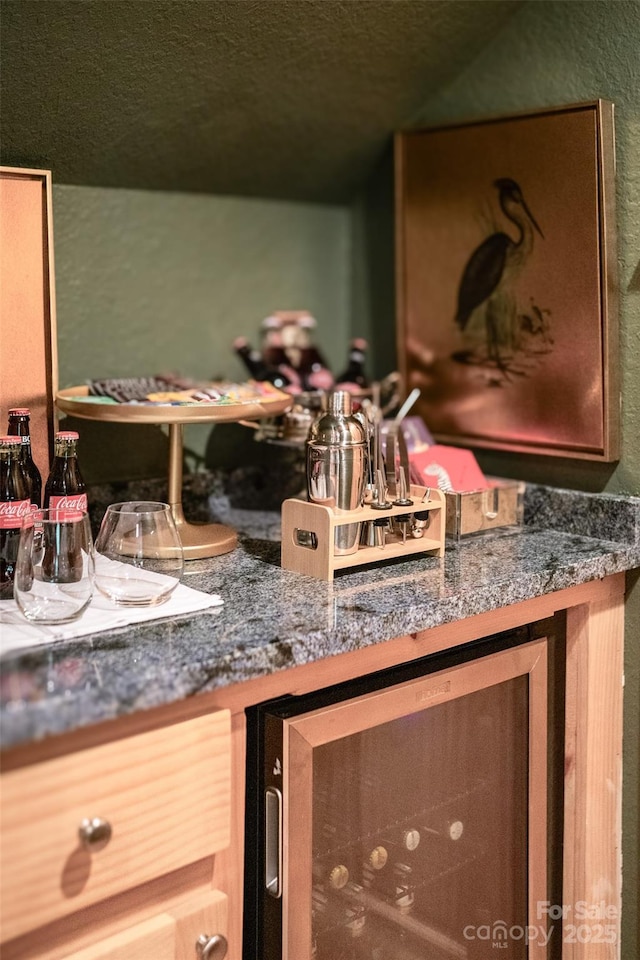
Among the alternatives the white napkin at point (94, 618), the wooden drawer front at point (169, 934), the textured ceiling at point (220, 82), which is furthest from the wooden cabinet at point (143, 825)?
the textured ceiling at point (220, 82)

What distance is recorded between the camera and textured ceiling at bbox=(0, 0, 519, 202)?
1416 millimetres

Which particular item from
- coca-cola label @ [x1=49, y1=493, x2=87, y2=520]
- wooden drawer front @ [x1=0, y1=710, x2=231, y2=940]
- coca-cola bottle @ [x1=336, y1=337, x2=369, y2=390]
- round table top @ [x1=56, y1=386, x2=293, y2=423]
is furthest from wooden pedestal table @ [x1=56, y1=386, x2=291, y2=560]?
wooden drawer front @ [x1=0, y1=710, x2=231, y2=940]

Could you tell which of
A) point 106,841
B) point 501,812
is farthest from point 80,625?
point 501,812

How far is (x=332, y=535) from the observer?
1353 millimetres

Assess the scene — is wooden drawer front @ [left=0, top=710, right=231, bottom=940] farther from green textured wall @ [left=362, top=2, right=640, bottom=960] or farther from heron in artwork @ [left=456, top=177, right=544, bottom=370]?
heron in artwork @ [left=456, top=177, right=544, bottom=370]

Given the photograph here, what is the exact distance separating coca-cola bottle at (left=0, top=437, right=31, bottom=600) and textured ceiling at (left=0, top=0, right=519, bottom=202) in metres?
0.50

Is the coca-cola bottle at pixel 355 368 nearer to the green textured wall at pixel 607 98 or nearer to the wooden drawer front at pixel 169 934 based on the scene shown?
the green textured wall at pixel 607 98

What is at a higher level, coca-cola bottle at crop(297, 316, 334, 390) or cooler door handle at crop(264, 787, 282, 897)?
coca-cola bottle at crop(297, 316, 334, 390)

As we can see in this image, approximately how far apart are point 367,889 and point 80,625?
56cm

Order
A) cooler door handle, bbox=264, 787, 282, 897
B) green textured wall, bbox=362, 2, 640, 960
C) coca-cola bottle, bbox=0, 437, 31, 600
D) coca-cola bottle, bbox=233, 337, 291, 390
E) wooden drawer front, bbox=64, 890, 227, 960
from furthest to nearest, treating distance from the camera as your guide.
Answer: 1. coca-cola bottle, bbox=233, 337, 291, 390
2. green textured wall, bbox=362, 2, 640, 960
3. coca-cola bottle, bbox=0, 437, 31, 600
4. cooler door handle, bbox=264, 787, 282, 897
5. wooden drawer front, bbox=64, 890, 227, 960

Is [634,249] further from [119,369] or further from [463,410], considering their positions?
[119,369]

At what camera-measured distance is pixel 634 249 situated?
1589 mm

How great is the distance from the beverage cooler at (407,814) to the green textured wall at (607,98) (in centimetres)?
20

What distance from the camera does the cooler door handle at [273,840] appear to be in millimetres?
1156
